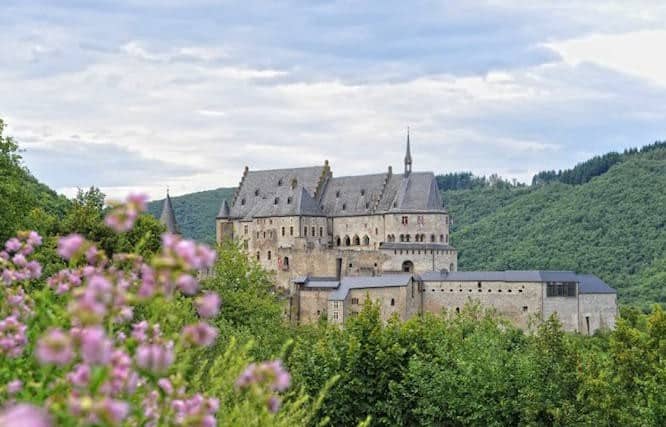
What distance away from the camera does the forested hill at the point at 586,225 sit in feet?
359

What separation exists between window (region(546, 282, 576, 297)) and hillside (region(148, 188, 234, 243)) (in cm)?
8821

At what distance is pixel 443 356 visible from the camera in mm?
33625

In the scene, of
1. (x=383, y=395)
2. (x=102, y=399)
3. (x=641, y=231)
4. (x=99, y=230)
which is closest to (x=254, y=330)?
(x=99, y=230)

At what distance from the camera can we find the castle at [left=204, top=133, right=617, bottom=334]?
234 ft

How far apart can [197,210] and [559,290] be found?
108m

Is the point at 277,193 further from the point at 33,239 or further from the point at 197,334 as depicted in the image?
the point at 197,334

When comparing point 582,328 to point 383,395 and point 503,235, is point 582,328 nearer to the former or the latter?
point 383,395

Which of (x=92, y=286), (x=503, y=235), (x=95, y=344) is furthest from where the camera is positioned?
(x=503, y=235)

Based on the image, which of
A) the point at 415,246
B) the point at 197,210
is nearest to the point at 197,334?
the point at 415,246

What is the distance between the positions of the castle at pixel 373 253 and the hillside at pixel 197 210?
58.1 m

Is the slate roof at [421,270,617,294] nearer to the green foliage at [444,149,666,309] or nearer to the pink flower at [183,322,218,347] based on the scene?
the green foliage at [444,149,666,309]

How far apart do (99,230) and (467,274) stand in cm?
3866

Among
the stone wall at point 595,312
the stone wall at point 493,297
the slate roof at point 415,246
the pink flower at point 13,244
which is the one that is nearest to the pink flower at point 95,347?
A: the pink flower at point 13,244

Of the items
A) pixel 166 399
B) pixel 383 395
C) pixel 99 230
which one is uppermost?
pixel 99 230
